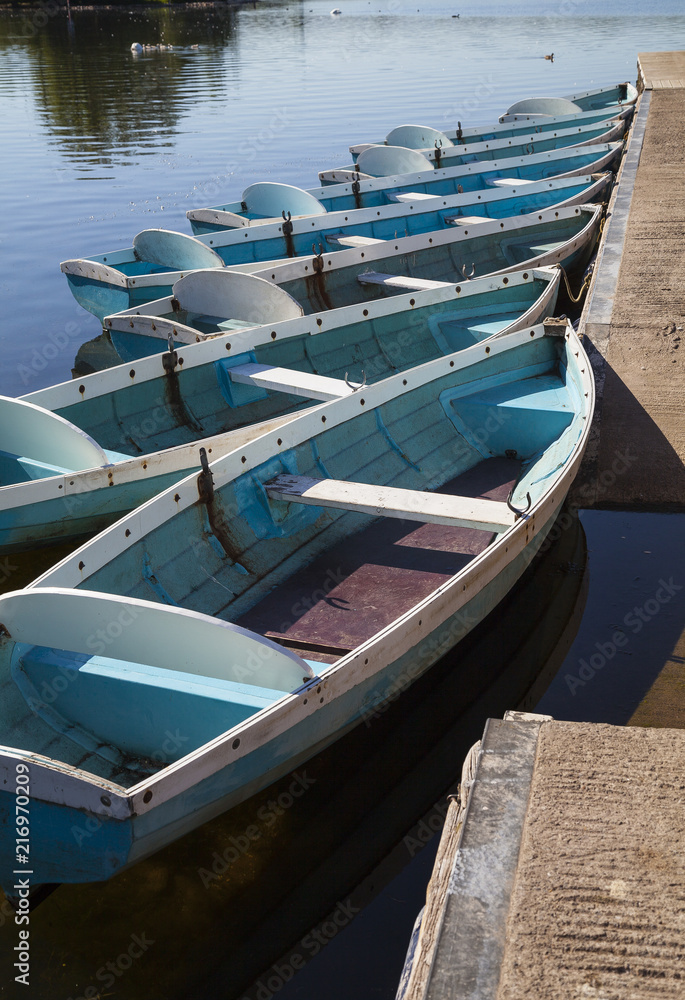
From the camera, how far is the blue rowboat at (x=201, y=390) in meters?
5.79

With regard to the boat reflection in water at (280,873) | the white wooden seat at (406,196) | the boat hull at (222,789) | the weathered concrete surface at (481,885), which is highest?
the white wooden seat at (406,196)

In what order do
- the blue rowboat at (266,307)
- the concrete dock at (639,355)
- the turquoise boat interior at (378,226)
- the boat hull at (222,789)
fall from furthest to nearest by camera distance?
the turquoise boat interior at (378,226), the blue rowboat at (266,307), the concrete dock at (639,355), the boat hull at (222,789)

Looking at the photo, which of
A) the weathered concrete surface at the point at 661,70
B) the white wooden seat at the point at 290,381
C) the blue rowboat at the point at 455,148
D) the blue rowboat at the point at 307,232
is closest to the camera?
the white wooden seat at the point at 290,381

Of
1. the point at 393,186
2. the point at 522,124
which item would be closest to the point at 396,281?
the point at 393,186

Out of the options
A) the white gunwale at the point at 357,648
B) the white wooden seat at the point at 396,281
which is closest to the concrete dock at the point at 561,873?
the white gunwale at the point at 357,648

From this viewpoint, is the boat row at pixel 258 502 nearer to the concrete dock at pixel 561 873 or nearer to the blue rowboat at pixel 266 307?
the blue rowboat at pixel 266 307

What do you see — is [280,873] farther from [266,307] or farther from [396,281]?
[396,281]

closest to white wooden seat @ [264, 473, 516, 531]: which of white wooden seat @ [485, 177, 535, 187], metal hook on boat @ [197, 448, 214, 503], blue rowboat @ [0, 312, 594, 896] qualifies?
blue rowboat @ [0, 312, 594, 896]

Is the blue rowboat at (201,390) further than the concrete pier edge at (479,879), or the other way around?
the blue rowboat at (201,390)

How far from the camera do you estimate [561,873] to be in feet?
8.91

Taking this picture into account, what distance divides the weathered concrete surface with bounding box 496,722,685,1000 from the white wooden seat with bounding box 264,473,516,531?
1.82 meters

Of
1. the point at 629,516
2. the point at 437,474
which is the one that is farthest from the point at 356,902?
the point at 629,516

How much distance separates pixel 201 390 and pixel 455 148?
32.3 feet

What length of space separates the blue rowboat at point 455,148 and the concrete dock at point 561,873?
11943 millimetres
